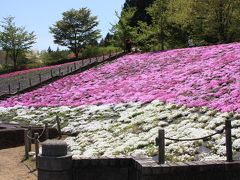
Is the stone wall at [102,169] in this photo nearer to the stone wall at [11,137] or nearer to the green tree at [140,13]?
the stone wall at [11,137]

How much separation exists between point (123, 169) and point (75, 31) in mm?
68846

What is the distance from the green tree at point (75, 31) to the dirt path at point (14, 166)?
193ft

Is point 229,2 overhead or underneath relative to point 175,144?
overhead

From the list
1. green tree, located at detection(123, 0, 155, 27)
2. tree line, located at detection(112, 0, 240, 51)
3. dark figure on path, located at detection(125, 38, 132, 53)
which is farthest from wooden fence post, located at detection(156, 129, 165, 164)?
green tree, located at detection(123, 0, 155, 27)

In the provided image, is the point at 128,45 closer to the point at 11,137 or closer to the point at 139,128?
the point at 11,137

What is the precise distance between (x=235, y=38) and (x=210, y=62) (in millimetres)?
19907

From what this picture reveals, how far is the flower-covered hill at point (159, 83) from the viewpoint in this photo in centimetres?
2198

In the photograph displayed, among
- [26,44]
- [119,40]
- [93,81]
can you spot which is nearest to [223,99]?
[93,81]

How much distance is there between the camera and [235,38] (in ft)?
157

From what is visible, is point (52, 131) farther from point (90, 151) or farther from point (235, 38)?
point (235, 38)

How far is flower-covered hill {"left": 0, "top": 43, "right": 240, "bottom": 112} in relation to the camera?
2198 cm

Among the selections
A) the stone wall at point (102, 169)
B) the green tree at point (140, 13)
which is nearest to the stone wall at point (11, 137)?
the stone wall at point (102, 169)

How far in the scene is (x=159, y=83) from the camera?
2809 cm

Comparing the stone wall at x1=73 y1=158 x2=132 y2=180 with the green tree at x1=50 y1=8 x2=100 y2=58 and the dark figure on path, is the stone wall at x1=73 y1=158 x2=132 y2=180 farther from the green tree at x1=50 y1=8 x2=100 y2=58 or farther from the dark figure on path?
the green tree at x1=50 y1=8 x2=100 y2=58
